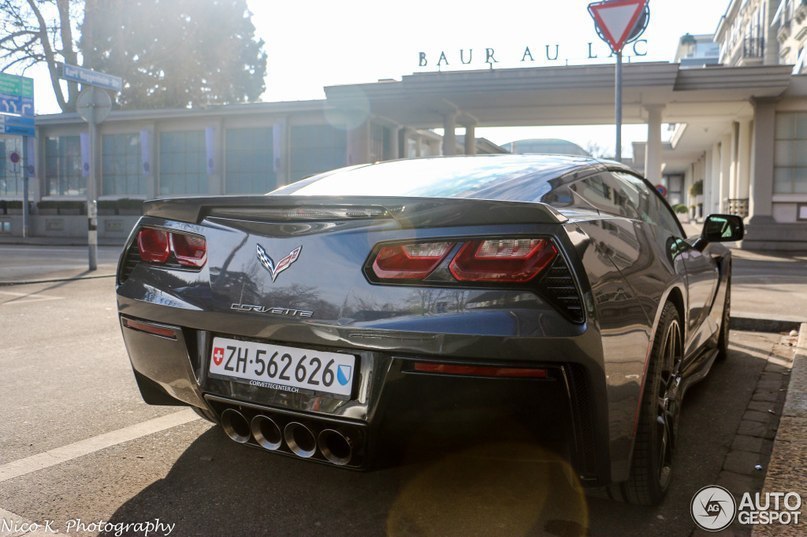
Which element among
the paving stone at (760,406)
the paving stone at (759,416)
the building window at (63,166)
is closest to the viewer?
the paving stone at (759,416)

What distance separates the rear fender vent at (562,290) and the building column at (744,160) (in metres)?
22.0

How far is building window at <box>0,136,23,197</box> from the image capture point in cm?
2970

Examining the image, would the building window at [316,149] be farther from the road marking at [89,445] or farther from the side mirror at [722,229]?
the road marking at [89,445]

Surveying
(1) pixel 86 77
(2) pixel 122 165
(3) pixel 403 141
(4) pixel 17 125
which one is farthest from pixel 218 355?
(2) pixel 122 165

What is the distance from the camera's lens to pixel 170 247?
2.55 meters

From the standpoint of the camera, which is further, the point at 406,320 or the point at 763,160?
the point at 763,160

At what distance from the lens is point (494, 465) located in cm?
281

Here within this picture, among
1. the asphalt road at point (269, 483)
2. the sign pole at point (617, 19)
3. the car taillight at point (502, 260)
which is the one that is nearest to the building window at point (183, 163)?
the sign pole at point (617, 19)

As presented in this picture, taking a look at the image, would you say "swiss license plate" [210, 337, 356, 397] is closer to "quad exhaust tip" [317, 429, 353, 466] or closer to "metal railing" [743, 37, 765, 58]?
"quad exhaust tip" [317, 429, 353, 466]

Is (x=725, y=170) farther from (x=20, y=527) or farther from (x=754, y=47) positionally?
(x=20, y=527)

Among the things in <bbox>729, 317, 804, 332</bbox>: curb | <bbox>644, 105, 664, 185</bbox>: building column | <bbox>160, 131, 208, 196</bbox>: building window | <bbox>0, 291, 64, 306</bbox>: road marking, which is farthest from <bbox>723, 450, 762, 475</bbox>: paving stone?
<bbox>160, 131, 208, 196</bbox>: building window

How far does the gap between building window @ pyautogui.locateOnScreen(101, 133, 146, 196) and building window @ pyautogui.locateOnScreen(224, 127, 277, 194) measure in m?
4.10

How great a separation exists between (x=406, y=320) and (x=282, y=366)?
0.45 meters

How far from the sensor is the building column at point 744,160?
21.8 m
